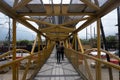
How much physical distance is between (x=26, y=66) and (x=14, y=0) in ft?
7.10

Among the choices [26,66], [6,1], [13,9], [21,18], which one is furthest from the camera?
[21,18]

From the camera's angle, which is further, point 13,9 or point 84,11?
point 84,11

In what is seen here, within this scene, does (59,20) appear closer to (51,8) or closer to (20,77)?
(51,8)

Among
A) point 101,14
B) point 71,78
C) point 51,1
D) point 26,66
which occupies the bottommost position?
point 71,78

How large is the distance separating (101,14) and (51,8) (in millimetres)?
1801

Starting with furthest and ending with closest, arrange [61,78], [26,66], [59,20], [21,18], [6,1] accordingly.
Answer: [59,20], [61,78], [21,18], [26,66], [6,1]

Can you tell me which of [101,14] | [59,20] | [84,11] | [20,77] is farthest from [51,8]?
[59,20]

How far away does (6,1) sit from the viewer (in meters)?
7.01

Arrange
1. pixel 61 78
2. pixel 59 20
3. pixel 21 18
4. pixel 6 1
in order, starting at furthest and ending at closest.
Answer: pixel 59 20, pixel 61 78, pixel 21 18, pixel 6 1

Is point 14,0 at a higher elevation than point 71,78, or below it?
higher

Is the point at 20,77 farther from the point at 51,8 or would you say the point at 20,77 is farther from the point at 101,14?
the point at 101,14

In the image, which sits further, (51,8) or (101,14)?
(51,8)

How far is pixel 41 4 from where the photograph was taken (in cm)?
855

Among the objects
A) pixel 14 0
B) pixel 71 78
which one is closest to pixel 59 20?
pixel 71 78
